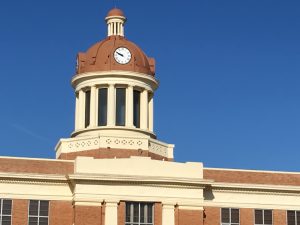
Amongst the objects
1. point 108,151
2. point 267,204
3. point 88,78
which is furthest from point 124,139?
point 267,204

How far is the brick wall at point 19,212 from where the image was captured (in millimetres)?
52031

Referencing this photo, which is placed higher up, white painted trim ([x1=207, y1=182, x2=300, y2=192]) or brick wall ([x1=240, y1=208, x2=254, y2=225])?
white painted trim ([x1=207, y1=182, x2=300, y2=192])

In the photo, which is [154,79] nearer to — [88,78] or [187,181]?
[88,78]

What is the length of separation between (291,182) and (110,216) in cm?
1238

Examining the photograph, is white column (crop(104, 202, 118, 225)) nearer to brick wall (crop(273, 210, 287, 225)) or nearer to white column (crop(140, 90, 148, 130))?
white column (crop(140, 90, 148, 130))

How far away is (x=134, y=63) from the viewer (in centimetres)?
6019

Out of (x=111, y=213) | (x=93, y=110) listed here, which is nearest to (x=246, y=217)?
(x=111, y=213)

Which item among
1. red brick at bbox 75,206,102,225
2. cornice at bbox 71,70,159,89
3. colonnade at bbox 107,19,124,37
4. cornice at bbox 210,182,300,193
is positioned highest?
colonnade at bbox 107,19,124,37

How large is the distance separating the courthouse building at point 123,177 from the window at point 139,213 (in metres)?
0.06

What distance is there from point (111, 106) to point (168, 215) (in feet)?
30.1

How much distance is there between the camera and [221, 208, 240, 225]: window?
55.2 meters

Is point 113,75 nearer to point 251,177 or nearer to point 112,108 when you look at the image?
point 112,108

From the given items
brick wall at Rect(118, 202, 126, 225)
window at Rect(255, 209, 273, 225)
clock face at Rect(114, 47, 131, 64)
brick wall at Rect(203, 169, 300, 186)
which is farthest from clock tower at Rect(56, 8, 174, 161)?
window at Rect(255, 209, 273, 225)

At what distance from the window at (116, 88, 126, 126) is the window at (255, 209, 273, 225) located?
10528 millimetres
